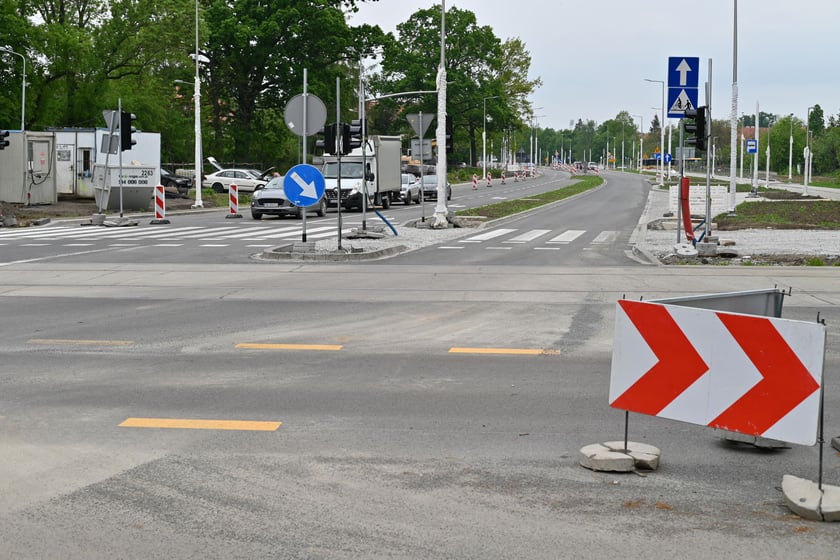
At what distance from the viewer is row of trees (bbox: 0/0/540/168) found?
5528cm

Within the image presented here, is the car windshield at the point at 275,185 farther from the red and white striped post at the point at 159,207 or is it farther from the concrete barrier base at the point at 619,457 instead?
the concrete barrier base at the point at 619,457

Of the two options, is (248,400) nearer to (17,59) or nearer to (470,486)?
(470,486)

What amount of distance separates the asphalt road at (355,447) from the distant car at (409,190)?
1471 inches

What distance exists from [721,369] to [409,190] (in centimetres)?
4493

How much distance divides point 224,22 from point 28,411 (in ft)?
203

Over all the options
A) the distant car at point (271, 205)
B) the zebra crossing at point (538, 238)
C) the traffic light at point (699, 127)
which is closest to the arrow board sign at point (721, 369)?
the traffic light at point (699, 127)

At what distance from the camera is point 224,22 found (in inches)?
2591

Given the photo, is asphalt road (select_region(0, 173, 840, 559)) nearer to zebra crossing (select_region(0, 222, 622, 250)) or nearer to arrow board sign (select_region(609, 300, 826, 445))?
arrow board sign (select_region(609, 300, 826, 445))

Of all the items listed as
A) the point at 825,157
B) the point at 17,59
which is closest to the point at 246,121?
the point at 17,59

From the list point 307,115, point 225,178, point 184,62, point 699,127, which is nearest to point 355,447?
point 307,115

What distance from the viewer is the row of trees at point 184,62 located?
5528 cm

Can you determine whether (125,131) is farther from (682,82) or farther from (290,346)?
(290,346)

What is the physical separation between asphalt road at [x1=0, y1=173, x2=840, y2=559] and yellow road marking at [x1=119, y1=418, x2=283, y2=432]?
31mm

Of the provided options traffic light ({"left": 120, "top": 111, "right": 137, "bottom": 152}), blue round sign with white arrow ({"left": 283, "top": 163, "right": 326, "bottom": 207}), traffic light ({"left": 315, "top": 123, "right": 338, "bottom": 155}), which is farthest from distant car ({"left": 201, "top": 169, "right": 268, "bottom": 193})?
blue round sign with white arrow ({"left": 283, "top": 163, "right": 326, "bottom": 207})
